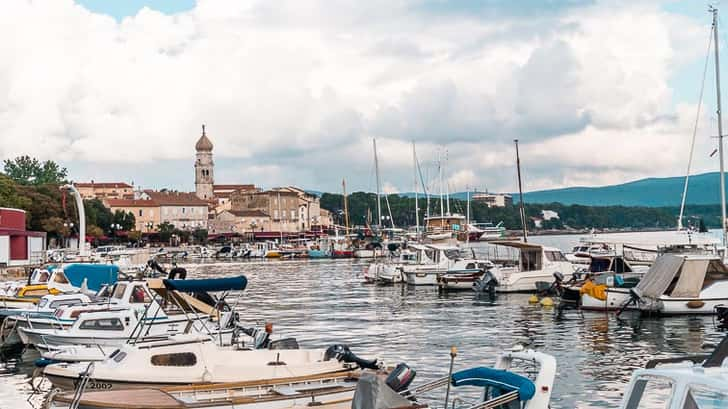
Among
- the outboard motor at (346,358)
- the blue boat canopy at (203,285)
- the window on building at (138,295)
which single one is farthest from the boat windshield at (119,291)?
the outboard motor at (346,358)

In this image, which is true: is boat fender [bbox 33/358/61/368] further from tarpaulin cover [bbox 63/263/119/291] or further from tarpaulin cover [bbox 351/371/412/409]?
tarpaulin cover [bbox 63/263/119/291]

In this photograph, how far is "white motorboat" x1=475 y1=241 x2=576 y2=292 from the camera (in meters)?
52.7

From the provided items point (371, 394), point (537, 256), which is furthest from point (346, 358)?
point (537, 256)

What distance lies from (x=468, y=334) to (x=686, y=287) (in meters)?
9.79

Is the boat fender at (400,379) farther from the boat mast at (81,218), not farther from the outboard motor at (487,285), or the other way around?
the boat mast at (81,218)

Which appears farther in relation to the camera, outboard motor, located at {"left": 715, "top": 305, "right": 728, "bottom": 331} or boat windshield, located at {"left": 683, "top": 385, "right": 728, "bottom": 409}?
outboard motor, located at {"left": 715, "top": 305, "right": 728, "bottom": 331}

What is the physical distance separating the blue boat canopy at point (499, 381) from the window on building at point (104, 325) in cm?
1599

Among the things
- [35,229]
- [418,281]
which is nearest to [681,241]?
[418,281]

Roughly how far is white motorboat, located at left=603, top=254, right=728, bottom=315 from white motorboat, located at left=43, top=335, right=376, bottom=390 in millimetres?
Answer: 22041

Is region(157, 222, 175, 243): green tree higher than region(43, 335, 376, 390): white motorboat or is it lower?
higher

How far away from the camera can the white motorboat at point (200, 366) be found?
63.0 feet

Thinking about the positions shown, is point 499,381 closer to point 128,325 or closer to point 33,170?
point 128,325

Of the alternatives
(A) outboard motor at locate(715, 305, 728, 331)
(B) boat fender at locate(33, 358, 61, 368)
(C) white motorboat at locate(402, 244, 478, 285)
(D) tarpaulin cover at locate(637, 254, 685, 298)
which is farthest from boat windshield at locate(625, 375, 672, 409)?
(C) white motorboat at locate(402, 244, 478, 285)

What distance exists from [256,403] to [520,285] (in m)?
36.8
